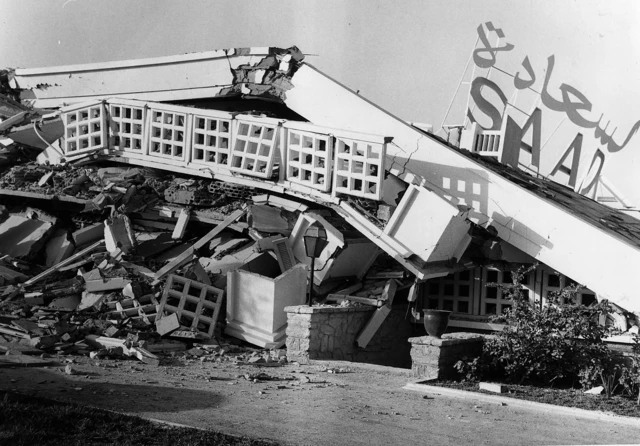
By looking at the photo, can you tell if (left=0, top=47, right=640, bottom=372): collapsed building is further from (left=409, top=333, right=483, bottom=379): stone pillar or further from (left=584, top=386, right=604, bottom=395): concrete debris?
(left=584, top=386, right=604, bottom=395): concrete debris

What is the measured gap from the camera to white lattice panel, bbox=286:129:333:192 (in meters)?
15.5

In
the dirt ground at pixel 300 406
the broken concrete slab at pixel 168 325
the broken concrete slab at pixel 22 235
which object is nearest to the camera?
the dirt ground at pixel 300 406

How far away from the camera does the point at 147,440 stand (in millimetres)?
7117

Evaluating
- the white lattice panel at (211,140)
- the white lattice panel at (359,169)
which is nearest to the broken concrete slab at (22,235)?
the white lattice panel at (211,140)

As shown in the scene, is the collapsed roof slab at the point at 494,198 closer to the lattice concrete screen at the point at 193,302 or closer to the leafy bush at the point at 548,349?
the leafy bush at the point at 548,349

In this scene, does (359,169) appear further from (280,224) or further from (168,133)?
(168,133)

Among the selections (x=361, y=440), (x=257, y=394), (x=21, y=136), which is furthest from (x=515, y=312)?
(x=21, y=136)

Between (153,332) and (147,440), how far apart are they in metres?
6.43

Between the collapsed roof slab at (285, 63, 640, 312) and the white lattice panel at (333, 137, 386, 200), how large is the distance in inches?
39.7

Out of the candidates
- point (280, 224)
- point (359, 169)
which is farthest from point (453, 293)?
point (280, 224)

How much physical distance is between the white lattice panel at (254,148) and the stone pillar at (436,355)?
5.69 meters

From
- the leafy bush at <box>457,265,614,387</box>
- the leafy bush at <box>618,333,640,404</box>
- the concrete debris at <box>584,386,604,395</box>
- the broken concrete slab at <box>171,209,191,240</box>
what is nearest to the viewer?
the leafy bush at <box>618,333,640,404</box>

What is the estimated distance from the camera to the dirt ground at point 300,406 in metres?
8.05

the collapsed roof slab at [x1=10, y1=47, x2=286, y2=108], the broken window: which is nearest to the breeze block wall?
the broken window
